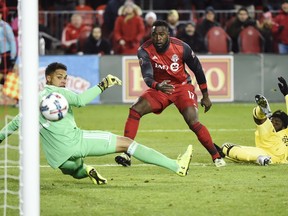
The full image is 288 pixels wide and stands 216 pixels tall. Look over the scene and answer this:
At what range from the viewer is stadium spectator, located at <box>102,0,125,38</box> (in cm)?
2352

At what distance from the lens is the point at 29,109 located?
7.74m

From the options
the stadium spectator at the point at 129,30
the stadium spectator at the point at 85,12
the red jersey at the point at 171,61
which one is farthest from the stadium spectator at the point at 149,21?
the red jersey at the point at 171,61

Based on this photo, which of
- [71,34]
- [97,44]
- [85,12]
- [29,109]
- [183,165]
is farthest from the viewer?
[85,12]

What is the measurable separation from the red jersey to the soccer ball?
2590mm

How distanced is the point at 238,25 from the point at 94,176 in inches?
508

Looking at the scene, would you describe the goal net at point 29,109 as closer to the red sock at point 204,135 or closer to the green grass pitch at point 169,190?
the green grass pitch at point 169,190

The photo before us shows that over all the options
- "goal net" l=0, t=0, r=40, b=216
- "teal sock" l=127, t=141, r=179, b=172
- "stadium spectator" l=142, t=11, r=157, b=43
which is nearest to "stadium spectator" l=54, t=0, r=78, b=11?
"stadium spectator" l=142, t=11, r=157, b=43

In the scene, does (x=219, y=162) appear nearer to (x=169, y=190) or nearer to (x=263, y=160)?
(x=263, y=160)

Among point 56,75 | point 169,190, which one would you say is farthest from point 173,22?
point 169,190

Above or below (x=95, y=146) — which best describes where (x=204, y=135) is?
below

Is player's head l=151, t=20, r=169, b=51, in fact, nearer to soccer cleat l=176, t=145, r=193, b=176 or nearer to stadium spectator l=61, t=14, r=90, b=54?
soccer cleat l=176, t=145, r=193, b=176

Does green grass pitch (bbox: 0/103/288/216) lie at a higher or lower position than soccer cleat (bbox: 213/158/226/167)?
higher

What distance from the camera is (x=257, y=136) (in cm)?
1249

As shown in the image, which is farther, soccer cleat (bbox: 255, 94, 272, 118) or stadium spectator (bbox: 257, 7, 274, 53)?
stadium spectator (bbox: 257, 7, 274, 53)
